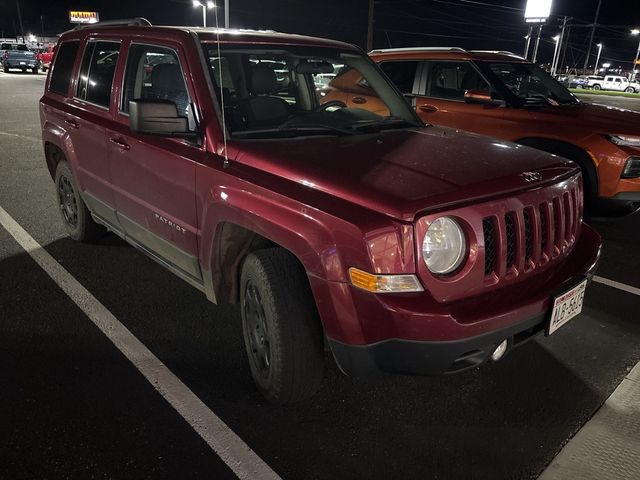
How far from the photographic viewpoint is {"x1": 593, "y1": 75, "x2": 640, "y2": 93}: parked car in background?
48312 millimetres

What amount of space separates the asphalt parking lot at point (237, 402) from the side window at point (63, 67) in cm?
169

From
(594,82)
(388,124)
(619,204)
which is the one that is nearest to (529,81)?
(619,204)

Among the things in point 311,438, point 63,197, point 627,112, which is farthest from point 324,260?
point 627,112

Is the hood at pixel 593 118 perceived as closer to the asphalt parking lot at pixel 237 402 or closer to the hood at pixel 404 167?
the asphalt parking lot at pixel 237 402

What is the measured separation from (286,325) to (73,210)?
10.7 feet

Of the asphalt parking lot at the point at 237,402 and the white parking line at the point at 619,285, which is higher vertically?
the asphalt parking lot at the point at 237,402

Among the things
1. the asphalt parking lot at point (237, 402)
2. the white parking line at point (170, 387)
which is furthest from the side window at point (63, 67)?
the asphalt parking lot at point (237, 402)

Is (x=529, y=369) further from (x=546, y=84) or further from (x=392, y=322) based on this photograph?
(x=546, y=84)

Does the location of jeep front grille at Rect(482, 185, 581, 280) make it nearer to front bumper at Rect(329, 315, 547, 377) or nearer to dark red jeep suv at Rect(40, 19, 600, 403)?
dark red jeep suv at Rect(40, 19, 600, 403)

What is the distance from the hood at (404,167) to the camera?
218cm

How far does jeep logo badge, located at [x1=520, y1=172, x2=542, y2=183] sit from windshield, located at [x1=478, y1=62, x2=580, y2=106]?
3927 millimetres

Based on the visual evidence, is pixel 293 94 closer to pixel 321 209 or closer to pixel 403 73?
pixel 321 209

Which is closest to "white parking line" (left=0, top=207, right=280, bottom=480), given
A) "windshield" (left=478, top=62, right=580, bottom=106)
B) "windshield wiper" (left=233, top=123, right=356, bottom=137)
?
"windshield wiper" (left=233, top=123, right=356, bottom=137)

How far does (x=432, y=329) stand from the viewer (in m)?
2.06
